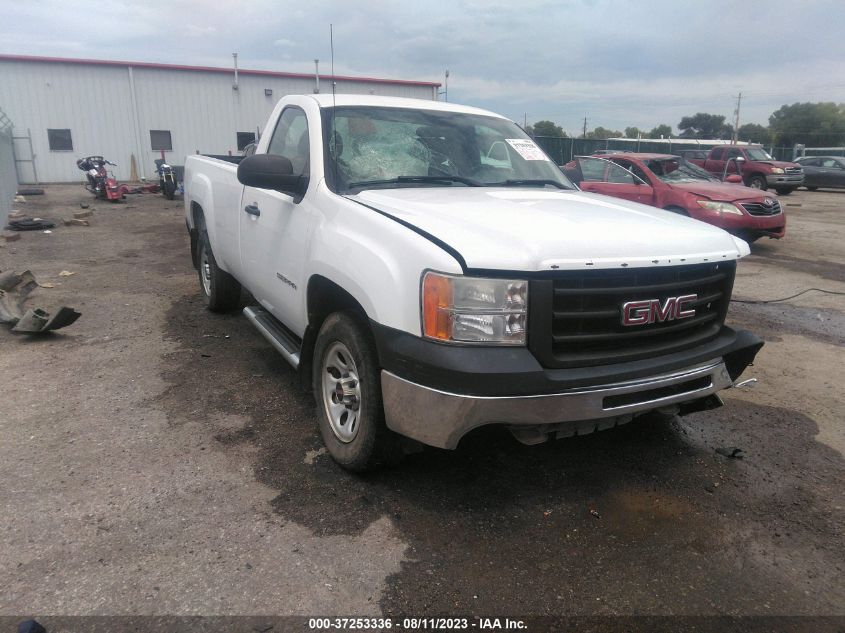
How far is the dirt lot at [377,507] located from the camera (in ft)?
7.82

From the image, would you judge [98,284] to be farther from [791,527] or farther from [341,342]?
[791,527]

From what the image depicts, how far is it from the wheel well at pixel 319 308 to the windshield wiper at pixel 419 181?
64 cm

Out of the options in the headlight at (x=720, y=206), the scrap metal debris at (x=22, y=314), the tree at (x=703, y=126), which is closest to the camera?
the scrap metal debris at (x=22, y=314)

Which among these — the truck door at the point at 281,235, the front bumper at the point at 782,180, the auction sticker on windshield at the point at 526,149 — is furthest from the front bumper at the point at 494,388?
the front bumper at the point at 782,180

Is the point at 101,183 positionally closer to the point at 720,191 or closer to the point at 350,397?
the point at 720,191

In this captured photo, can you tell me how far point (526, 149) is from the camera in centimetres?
427

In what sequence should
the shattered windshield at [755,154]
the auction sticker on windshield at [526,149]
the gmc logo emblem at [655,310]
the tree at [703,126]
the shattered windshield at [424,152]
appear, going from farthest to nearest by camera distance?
the tree at [703,126] < the shattered windshield at [755,154] < the auction sticker on windshield at [526,149] < the shattered windshield at [424,152] < the gmc logo emblem at [655,310]

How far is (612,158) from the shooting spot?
38.7 ft

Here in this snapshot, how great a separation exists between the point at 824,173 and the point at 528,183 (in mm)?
26144

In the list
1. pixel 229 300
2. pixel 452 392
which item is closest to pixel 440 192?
pixel 452 392

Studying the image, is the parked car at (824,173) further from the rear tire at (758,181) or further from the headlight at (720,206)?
the headlight at (720,206)

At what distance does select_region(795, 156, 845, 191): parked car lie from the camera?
24109 mm

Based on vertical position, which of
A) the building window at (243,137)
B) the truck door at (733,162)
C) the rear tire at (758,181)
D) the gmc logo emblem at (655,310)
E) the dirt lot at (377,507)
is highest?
the building window at (243,137)

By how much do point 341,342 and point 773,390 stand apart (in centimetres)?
335
